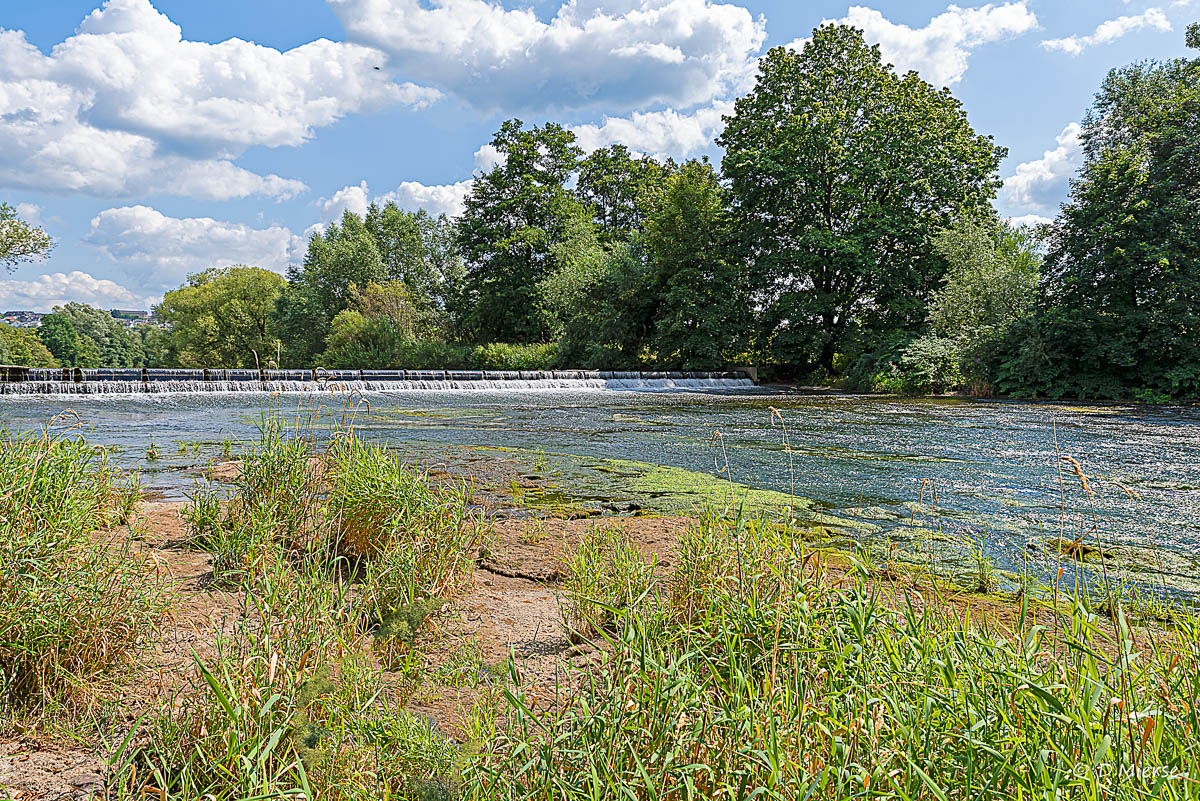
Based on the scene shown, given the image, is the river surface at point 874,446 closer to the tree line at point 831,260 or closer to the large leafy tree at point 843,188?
the tree line at point 831,260

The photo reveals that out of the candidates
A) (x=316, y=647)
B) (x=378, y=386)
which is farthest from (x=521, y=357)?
(x=316, y=647)

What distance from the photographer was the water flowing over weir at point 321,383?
15672 mm

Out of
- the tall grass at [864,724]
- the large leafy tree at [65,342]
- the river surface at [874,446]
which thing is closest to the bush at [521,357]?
the river surface at [874,446]

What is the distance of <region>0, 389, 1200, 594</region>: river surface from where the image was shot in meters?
4.59

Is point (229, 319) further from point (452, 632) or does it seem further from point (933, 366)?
point (452, 632)

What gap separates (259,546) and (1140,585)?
162 inches

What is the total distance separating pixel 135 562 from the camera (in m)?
2.51

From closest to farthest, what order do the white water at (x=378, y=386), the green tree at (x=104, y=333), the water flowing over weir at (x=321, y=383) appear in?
the white water at (x=378, y=386)
the water flowing over weir at (x=321, y=383)
the green tree at (x=104, y=333)

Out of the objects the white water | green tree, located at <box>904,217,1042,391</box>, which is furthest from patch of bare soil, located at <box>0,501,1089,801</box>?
green tree, located at <box>904,217,1042,391</box>

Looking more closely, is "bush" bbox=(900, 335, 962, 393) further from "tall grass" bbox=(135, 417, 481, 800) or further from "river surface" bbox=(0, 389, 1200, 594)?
"tall grass" bbox=(135, 417, 481, 800)

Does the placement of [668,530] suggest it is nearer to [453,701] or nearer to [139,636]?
[453,701]

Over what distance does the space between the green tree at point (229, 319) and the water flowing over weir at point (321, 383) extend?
35351 mm

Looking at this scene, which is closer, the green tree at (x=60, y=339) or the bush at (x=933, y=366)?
the bush at (x=933, y=366)

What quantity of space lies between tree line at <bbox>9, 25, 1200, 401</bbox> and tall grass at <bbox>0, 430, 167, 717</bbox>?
20872mm
